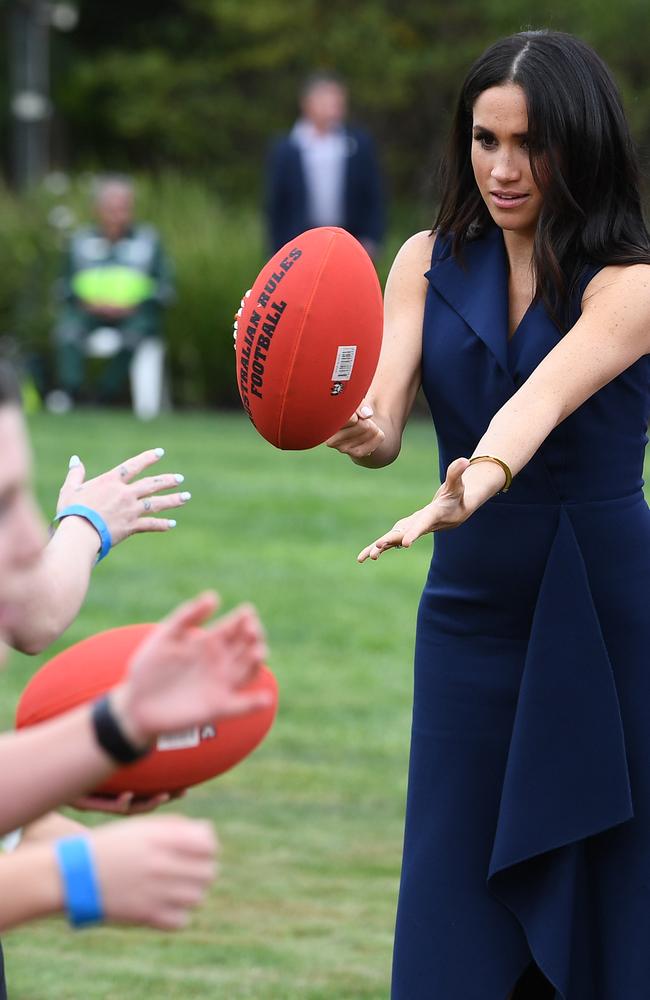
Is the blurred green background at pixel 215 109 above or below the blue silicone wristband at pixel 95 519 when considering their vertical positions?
below

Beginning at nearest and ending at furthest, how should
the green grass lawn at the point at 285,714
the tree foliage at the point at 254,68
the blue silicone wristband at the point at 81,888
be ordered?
the blue silicone wristband at the point at 81,888 < the green grass lawn at the point at 285,714 < the tree foliage at the point at 254,68

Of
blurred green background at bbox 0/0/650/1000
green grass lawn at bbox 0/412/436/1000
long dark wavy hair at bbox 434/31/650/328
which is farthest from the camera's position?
blurred green background at bbox 0/0/650/1000

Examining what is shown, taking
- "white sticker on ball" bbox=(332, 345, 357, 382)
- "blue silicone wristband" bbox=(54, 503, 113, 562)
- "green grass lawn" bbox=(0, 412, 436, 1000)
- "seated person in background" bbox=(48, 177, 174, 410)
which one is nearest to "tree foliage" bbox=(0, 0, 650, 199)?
"seated person in background" bbox=(48, 177, 174, 410)

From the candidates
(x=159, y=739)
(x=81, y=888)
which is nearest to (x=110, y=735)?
(x=81, y=888)

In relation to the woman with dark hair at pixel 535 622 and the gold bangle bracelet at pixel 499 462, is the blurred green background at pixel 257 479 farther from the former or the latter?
the gold bangle bracelet at pixel 499 462

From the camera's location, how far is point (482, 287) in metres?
4.03

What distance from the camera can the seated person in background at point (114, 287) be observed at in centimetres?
1745

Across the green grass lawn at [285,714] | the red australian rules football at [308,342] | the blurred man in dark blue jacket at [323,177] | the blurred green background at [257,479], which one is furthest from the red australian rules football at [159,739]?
the blurred man in dark blue jacket at [323,177]

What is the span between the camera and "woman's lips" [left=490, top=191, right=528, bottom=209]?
151 inches

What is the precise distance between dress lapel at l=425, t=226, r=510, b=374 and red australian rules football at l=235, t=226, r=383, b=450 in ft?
0.55

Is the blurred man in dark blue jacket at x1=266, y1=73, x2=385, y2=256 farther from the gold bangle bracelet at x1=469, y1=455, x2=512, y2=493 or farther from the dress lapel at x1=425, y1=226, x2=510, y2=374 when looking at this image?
the gold bangle bracelet at x1=469, y1=455, x2=512, y2=493

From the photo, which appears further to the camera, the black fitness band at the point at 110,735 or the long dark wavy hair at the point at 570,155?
the long dark wavy hair at the point at 570,155

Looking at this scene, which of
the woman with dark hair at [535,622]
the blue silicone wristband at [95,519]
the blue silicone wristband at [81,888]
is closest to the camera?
the blue silicone wristband at [81,888]

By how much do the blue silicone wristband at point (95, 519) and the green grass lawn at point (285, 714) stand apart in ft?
7.21
